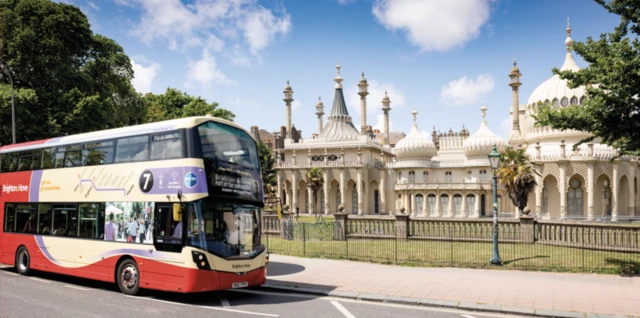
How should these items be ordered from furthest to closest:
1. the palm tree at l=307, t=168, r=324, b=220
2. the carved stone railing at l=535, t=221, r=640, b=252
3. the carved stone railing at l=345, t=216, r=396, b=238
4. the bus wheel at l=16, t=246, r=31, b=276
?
the palm tree at l=307, t=168, r=324, b=220 → the carved stone railing at l=345, t=216, r=396, b=238 → the carved stone railing at l=535, t=221, r=640, b=252 → the bus wheel at l=16, t=246, r=31, b=276

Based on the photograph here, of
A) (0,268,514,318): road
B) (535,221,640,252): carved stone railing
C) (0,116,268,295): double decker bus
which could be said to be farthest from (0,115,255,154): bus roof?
(535,221,640,252): carved stone railing

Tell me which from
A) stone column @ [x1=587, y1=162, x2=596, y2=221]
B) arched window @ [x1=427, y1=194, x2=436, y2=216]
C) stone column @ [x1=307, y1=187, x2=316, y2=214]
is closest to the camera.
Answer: stone column @ [x1=587, y1=162, x2=596, y2=221]

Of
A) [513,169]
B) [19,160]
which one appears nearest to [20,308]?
[19,160]

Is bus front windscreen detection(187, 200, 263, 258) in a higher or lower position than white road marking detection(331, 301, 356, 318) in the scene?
higher

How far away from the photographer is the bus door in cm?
1147

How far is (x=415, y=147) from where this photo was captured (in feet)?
177

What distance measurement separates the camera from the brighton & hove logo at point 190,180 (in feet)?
36.9

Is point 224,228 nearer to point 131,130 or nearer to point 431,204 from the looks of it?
point 131,130

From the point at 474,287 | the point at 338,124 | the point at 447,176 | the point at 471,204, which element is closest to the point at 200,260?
the point at 474,287

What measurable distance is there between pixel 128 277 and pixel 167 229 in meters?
2.09

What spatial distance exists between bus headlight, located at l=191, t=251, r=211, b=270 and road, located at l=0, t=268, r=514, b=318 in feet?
3.16

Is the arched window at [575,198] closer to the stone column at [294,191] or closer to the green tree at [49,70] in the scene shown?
the stone column at [294,191]

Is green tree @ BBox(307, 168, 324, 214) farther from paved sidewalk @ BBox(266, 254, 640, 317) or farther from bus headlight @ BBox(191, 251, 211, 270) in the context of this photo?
bus headlight @ BBox(191, 251, 211, 270)

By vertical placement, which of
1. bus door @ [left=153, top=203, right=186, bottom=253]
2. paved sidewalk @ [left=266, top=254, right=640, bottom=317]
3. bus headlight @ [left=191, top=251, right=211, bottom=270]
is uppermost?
bus door @ [left=153, top=203, right=186, bottom=253]
